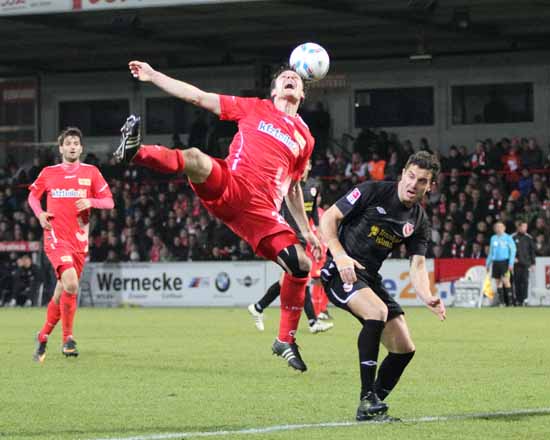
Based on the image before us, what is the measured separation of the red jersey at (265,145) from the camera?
9.49m

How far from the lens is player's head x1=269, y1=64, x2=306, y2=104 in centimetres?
996

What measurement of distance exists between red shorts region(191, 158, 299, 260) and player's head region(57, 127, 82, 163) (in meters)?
4.63

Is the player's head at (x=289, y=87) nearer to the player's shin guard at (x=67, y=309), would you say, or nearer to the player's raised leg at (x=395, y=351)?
the player's raised leg at (x=395, y=351)

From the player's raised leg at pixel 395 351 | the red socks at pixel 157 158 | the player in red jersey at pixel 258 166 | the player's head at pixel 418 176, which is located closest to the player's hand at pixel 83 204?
the player in red jersey at pixel 258 166

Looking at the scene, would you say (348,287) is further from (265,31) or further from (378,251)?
(265,31)

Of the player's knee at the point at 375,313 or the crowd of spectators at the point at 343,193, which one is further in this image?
the crowd of spectators at the point at 343,193

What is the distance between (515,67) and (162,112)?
1213cm

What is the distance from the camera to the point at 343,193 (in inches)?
1319

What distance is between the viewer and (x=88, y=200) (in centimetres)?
1355

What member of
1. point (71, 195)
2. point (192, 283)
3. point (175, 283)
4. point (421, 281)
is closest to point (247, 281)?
point (192, 283)

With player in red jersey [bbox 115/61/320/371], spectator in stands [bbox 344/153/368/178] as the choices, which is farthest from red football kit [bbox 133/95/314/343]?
spectator in stands [bbox 344/153/368/178]

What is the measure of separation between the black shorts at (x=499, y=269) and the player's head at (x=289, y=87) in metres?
19.4

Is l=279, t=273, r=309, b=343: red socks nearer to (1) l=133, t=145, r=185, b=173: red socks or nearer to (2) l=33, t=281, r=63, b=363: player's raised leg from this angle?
(1) l=133, t=145, r=185, b=173: red socks

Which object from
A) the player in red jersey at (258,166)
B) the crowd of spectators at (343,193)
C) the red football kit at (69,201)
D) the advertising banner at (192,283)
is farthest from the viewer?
the crowd of spectators at (343,193)
